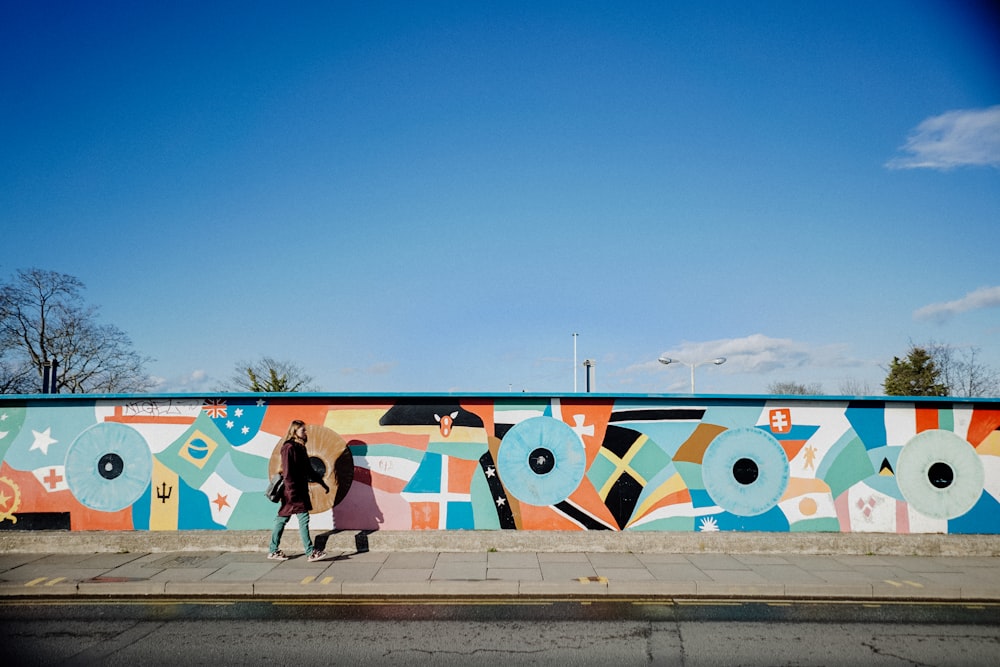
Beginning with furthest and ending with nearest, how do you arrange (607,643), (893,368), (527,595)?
(893,368) < (527,595) < (607,643)

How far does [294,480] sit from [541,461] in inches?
146

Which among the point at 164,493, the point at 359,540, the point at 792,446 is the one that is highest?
A: the point at 792,446

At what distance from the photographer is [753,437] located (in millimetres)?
9844

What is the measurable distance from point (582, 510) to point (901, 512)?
5009mm

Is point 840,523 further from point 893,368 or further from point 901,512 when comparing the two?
point 893,368

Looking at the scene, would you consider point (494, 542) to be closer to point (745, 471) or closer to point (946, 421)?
point (745, 471)

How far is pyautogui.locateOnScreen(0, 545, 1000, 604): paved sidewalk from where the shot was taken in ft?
24.5

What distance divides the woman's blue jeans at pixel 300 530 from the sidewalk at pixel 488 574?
210 mm

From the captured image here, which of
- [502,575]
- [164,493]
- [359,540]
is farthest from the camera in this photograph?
[164,493]

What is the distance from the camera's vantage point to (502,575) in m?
7.96

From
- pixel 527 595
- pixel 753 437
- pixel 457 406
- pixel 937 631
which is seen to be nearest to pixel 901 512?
pixel 753 437

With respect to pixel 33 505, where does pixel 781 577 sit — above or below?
below

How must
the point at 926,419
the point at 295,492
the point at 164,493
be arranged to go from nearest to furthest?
the point at 295,492 → the point at 164,493 → the point at 926,419

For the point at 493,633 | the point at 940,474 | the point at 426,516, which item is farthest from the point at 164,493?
the point at 940,474
